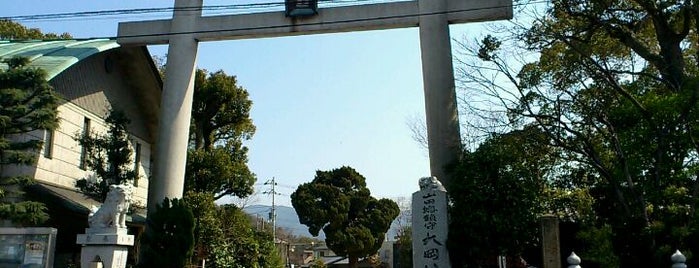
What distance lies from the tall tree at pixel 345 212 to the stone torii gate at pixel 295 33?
830 inches

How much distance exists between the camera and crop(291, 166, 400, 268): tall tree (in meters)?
38.1

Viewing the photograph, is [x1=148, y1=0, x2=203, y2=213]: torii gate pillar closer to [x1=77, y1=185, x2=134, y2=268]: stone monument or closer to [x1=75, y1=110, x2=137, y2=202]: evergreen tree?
[x1=75, y1=110, x2=137, y2=202]: evergreen tree

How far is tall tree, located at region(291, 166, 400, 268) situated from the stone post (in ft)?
90.7

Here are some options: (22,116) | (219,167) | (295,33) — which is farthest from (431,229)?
(219,167)

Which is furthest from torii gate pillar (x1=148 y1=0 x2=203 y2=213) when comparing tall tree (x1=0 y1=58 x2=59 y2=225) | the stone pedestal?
the stone pedestal

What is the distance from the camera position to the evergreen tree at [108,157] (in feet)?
57.1

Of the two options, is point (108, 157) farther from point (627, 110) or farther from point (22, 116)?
point (627, 110)

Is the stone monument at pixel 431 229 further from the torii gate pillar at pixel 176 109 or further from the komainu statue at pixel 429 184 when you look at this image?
the torii gate pillar at pixel 176 109

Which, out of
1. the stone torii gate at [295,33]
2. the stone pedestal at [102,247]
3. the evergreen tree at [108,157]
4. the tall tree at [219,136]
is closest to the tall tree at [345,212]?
the tall tree at [219,136]

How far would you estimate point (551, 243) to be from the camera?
33.9ft

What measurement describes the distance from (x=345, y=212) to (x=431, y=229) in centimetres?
2614

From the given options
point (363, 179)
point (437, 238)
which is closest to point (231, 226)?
point (437, 238)

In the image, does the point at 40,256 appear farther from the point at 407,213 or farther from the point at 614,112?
the point at 407,213

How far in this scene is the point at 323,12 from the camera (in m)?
18.1
